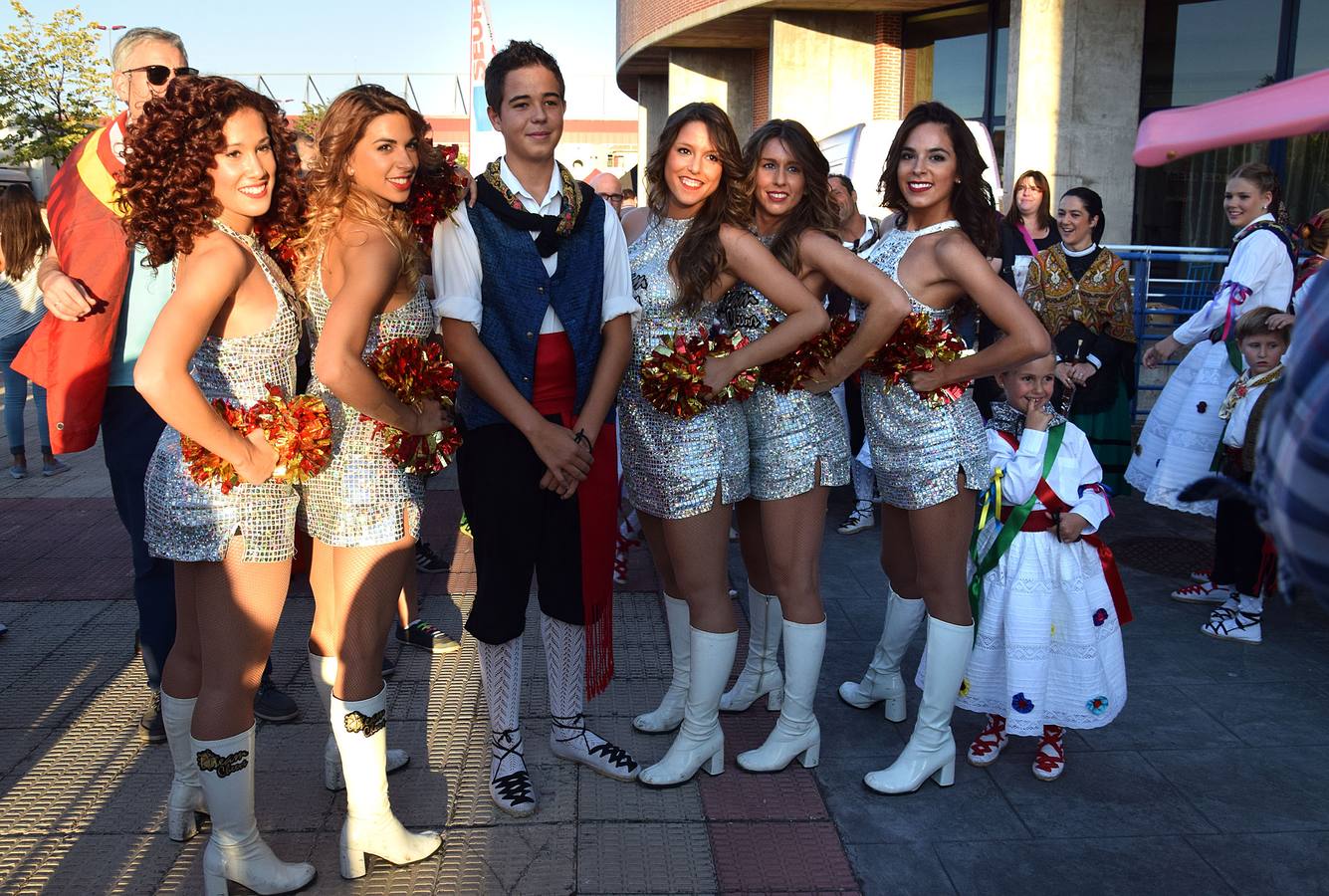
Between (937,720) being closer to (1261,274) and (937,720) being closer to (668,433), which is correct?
(668,433)

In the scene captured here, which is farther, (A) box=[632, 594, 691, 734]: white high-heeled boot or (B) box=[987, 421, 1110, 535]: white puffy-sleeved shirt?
(A) box=[632, 594, 691, 734]: white high-heeled boot

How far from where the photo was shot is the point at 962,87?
15797 mm

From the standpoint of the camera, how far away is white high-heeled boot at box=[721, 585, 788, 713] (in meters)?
4.03

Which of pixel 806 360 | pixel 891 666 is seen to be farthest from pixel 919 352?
pixel 891 666

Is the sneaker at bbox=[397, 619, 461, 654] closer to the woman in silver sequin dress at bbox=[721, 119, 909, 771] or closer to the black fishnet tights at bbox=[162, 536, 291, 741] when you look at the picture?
the woman in silver sequin dress at bbox=[721, 119, 909, 771]

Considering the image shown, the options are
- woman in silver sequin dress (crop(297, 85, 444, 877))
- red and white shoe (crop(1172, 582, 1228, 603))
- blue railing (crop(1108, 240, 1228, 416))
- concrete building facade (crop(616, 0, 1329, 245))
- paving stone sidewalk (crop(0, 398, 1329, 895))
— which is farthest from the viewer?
concrete building facade (crop(616, 0, 1329, 245))

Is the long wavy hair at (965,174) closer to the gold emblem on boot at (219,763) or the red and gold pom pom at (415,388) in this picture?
the red and gold pom pom at (415,388)

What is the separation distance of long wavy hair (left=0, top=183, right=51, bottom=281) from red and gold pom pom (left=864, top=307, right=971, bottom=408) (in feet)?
20.6

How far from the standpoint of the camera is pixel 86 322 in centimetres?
324

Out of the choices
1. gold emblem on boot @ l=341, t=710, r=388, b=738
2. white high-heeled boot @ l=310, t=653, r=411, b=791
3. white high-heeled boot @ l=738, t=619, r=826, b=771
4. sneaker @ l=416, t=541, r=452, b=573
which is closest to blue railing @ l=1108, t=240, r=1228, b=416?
sneaker @ l=416, t=541, r=452, b=573

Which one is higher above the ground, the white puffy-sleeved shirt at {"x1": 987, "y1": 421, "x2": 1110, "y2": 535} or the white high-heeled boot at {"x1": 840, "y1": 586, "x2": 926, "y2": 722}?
the white puffy-sleeved shirt at {"x1": 987, "y1": 421, "x2": 1110, "y2": 535}

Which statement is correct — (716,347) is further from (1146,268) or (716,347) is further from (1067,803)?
(1146,268)

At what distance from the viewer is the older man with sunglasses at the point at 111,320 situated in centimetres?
326

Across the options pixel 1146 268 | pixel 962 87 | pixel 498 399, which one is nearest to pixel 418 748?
pixel 498 399
